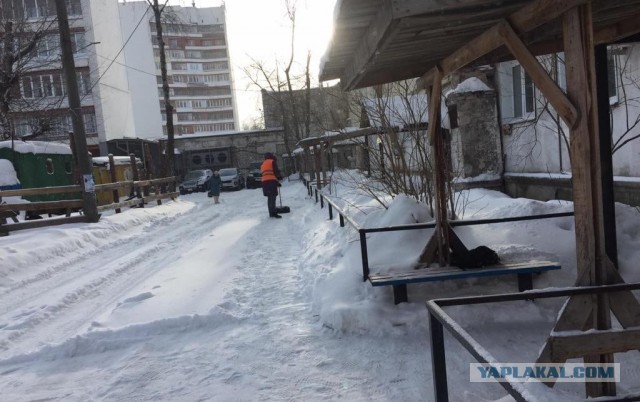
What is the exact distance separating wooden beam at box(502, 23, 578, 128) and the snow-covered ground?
1.64 metres

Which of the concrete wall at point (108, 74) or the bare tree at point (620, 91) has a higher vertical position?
the concrete wall at point (108, 74)

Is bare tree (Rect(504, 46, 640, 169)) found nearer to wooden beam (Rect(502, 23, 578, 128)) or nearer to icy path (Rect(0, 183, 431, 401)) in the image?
wooden beam (Rect(502, 23, 578, 128))

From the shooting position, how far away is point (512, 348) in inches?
153

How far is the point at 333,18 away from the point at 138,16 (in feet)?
225

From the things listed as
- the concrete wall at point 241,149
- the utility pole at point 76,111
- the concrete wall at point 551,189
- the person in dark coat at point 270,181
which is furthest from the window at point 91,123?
the concrete wall at point 551,189

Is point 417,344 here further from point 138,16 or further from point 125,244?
point 138,16

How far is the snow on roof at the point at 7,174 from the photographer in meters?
15.5

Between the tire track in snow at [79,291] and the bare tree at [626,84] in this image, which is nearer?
the tire track in snow at [79,291]

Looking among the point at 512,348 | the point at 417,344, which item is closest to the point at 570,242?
the point at 512,348

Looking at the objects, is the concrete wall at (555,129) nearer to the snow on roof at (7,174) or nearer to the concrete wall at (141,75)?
the snow on roof at (7,174)

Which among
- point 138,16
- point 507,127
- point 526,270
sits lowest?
point 526,270

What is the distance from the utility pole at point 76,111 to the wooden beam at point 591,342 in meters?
11.6

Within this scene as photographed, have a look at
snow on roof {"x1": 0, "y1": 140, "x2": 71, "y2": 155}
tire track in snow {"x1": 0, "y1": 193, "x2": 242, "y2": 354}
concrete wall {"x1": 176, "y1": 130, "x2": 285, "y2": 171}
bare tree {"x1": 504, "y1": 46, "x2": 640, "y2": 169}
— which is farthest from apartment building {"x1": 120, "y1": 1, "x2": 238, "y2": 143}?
bare tree {"x1": 504, "y1": 46, "x2": 640, "y2": 169}

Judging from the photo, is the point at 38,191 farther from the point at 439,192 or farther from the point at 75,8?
the point at 75,8
